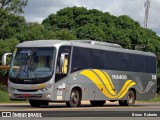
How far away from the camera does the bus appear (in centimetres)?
2459

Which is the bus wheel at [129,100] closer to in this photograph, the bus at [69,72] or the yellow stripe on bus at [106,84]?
the bus at [69,72]

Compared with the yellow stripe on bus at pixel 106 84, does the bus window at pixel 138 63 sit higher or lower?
higher

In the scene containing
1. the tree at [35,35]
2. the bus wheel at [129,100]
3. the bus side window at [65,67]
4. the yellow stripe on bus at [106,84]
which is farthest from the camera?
the tree at [35,35]

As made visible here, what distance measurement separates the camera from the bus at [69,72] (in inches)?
968

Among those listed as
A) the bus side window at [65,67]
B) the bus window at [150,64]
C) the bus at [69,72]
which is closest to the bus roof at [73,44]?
the bus at [69,72]

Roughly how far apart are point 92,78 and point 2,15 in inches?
1033

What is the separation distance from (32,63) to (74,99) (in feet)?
9.35

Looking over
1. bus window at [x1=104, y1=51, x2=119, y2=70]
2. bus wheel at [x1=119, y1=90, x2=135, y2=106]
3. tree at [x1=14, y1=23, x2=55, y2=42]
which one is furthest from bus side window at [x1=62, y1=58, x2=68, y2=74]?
tree at [x1=14, y1=23, x2=55, y2=42]

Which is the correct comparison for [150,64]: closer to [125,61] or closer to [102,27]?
[125,61]

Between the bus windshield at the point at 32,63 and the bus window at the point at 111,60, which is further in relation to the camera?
the bus window at the point at 111,60

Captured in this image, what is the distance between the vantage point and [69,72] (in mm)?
25297

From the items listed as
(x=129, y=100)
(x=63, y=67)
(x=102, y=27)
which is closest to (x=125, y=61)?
(x=129, y=100)

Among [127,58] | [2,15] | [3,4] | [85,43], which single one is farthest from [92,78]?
[3,4]

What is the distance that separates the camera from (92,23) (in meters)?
71.9
